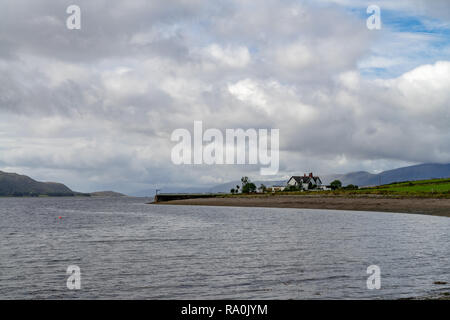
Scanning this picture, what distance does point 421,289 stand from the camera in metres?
22.8

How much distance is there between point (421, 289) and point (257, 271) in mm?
10239

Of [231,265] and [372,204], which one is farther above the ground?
[372,204]

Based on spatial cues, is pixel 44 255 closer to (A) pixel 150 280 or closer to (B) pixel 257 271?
(A) pixel 150 280

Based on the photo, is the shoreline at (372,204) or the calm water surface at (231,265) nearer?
the calm water surface at (231,265)

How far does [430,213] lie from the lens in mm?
81750

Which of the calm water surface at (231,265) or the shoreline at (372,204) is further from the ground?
the shoreline at (372,204)

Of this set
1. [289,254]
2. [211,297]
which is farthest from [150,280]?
[289,254]

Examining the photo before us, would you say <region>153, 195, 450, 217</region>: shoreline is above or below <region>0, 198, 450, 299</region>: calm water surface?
above

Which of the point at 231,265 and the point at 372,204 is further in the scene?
the point at 372,204

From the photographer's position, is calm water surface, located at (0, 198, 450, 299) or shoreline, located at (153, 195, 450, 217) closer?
calm water surface, located at (0, 198, 450, 299)
